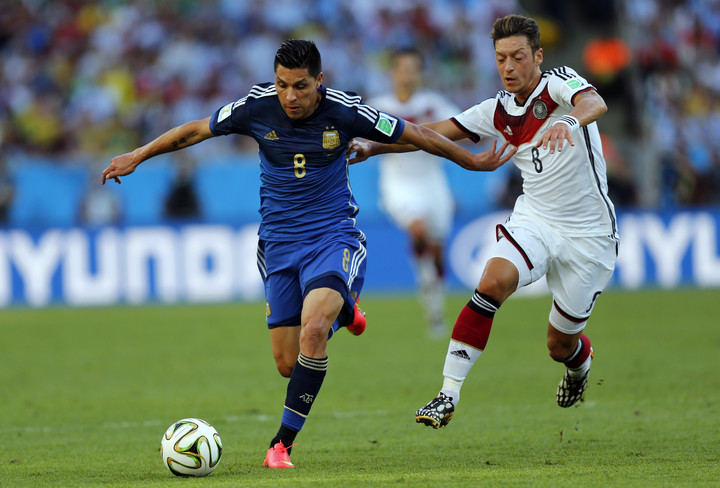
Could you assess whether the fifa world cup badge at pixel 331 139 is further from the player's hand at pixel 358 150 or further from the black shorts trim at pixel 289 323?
the black shorts trim at pixel 289 323

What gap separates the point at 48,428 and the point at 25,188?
10.6 metres

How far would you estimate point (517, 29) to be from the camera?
657cm

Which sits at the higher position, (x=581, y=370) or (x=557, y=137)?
(x=557, y=137)

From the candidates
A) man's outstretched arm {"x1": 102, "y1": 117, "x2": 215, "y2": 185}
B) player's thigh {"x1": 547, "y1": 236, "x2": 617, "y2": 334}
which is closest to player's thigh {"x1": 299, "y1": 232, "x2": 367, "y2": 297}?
man's outstretched arm {"x1": 102, "y1": 117, "x2": 215, "y2": 185}

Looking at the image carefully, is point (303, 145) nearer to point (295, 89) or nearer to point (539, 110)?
point (295, 89)

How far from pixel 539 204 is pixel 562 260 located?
1.30 ft

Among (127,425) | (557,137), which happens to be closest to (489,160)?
(557,137)

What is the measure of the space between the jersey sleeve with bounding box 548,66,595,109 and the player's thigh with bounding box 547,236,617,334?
3.01 ft

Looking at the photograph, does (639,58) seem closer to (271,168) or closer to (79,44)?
(79,44)

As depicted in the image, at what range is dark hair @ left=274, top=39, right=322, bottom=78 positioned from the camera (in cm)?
605

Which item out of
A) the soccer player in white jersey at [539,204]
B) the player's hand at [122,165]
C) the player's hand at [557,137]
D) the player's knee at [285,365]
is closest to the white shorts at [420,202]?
the soccer player in white jersey at [539,204]

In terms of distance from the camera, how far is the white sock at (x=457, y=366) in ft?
20.6

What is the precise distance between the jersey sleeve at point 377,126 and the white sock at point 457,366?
1.32 metres

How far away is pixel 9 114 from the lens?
2014 centimetres
